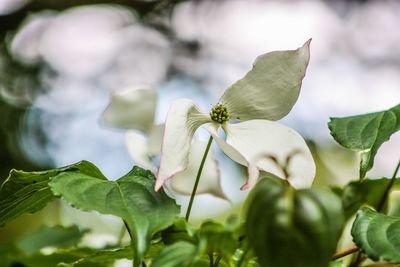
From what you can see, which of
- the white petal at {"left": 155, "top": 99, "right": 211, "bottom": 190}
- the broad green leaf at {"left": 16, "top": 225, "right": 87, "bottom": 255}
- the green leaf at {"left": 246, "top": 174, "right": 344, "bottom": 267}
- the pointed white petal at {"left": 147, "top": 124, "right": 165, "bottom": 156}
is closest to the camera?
the green leaf at {"left": 246, "top": 174, "right": 344, "bottom": 267}

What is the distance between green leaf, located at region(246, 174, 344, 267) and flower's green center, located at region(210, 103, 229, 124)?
0.54 ft

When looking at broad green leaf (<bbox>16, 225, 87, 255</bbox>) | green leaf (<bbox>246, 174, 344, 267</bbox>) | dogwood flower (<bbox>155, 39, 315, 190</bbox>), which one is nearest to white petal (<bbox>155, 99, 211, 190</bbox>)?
dogwood flower (<bbox>155, 39, 315, 190</bbox>)

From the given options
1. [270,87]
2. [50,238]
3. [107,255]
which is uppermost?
[270,87]

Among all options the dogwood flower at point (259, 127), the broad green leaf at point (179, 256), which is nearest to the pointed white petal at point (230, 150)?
the dogwood flower at point (259, 127)

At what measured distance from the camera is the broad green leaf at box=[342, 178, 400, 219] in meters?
0.51

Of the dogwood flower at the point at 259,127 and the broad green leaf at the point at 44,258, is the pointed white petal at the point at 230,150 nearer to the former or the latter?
the dogwood flower at the point at 259,127

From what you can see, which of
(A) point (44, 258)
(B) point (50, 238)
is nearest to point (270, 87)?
(A) point (44, 258)

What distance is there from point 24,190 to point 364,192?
25cm

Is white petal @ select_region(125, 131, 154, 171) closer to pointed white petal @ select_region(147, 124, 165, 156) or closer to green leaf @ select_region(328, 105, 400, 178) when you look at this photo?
pointed white petal @ select_region(147, 124, 165, 156)

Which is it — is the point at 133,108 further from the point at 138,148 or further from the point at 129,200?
the point at 129,200

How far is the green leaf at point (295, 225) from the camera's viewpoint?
1.06 feet

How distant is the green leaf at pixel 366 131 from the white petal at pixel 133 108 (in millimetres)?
148

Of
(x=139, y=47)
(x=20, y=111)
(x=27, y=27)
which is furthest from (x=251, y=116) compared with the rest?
(x=139, y=47)

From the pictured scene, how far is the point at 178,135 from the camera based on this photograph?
0.44 m
